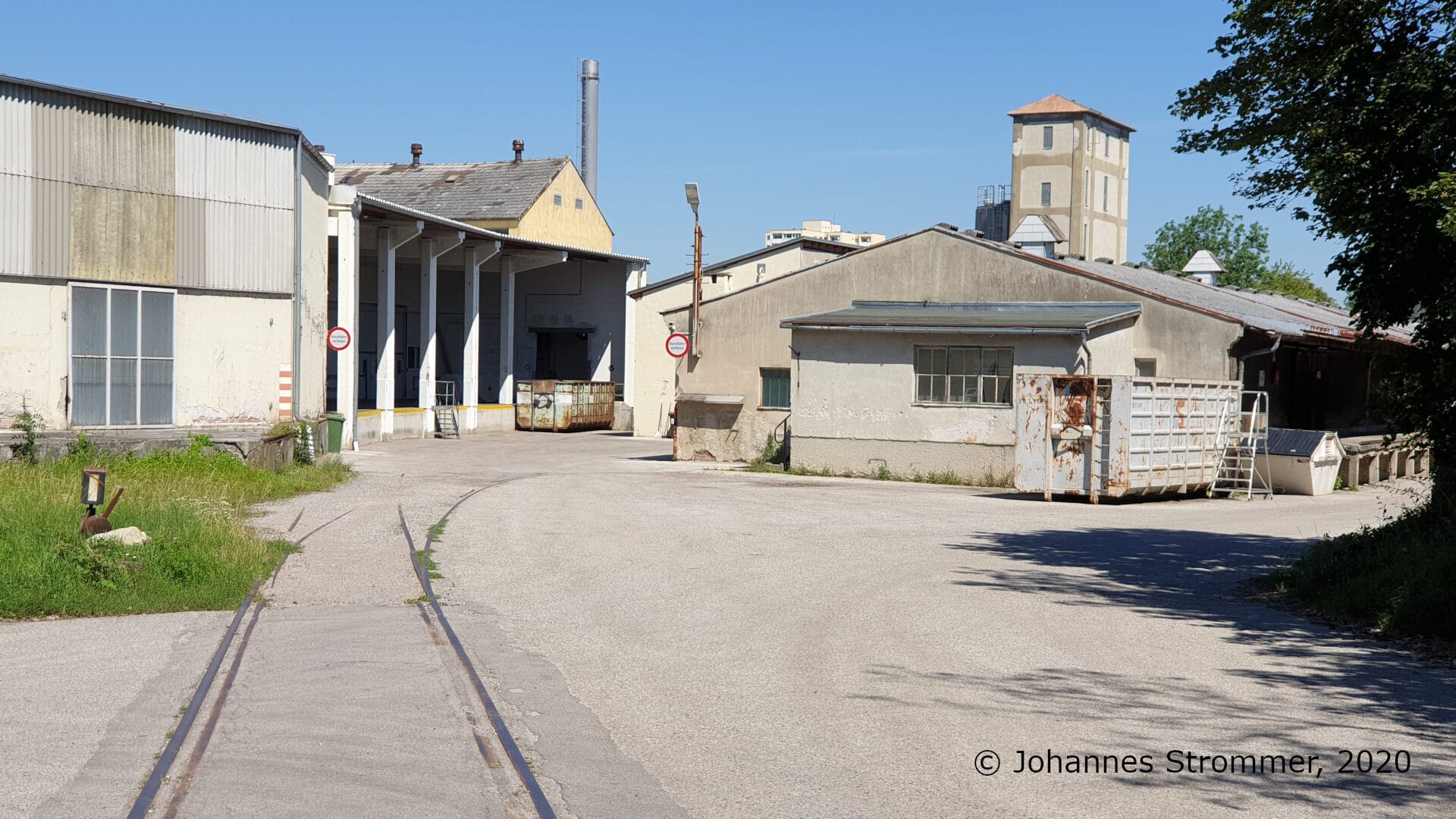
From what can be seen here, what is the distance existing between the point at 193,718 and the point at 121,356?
1658 centimetres

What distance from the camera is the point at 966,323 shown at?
24812 millimetres

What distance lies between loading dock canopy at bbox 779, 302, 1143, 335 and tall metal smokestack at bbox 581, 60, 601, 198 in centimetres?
4055

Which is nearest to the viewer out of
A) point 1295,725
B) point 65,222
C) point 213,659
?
point 1295,725

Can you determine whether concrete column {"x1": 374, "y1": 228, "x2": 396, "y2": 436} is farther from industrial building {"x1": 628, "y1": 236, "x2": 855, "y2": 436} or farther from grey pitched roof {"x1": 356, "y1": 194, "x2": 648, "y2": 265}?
industrial building {"x1": 628, "y1": 236, "x2": 855, "y2": 436}

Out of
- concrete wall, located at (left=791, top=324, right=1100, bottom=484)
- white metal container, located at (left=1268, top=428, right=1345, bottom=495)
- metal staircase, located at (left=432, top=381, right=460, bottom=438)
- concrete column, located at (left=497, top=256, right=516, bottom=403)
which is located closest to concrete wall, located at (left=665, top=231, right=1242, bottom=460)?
concrete wall, located at (left=791, top=324, right=1100, bottom=484)

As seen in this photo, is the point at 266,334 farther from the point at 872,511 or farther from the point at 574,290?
the point at 574,290

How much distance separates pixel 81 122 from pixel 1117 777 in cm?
1977

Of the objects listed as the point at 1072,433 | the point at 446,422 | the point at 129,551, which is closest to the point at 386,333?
the point at 446,422

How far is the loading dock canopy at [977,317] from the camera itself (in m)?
24.4

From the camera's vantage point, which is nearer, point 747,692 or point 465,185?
point 747,692

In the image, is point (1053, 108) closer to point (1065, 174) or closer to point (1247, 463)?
point (1065, 174)

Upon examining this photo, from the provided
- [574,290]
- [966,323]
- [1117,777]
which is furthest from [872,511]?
[574,290]

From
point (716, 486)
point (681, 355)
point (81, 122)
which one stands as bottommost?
point (716, 486)

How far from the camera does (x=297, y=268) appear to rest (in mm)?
24109
